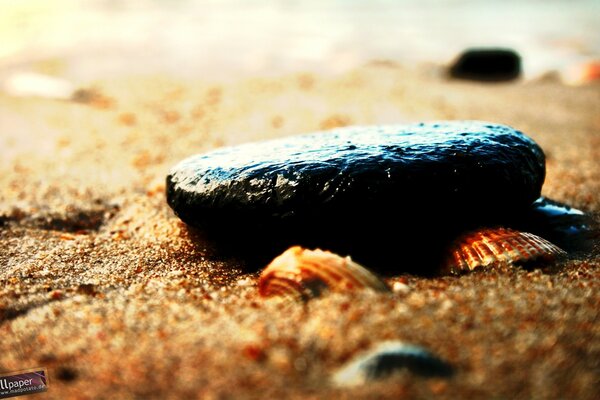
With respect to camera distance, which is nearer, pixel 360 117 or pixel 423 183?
pixel 423 183

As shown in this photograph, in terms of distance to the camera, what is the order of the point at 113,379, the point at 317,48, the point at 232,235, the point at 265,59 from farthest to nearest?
the point at 317,48, the point at 265,59, the point at 232,235, the point at 113,379

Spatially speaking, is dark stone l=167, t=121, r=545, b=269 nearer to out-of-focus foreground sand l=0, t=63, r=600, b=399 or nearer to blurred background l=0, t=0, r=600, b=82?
out-of-focus foreground sand l=0, t=63, r=600, b=399

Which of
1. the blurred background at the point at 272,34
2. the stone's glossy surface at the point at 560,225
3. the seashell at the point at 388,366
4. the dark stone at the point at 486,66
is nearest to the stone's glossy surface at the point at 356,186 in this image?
the stone's glossy surface at the point at 560,225

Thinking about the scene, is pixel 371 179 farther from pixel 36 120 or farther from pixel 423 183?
pixel 36 120

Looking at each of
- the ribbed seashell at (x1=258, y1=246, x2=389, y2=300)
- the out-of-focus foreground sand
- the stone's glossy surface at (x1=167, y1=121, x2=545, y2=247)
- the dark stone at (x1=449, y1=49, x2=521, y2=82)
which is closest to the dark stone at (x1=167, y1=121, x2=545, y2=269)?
the stone's glossy surface at (x1=167, y1=121, x2=545, y2=247)

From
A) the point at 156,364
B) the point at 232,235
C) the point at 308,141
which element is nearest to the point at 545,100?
the point at 308,141

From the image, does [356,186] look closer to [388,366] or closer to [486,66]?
[388,366]

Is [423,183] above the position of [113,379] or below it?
above
